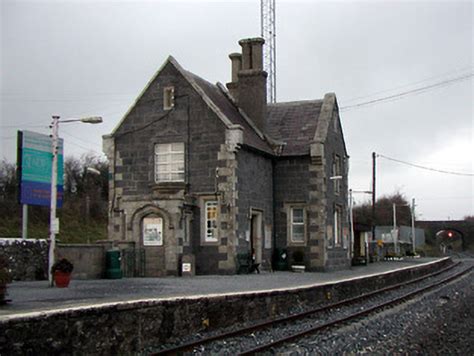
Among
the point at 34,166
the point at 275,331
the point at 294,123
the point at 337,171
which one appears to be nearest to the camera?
the point at 275,331

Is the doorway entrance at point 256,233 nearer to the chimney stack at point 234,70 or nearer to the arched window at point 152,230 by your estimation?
the arched window at point 152,230

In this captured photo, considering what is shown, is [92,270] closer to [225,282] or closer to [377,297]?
[225,282]

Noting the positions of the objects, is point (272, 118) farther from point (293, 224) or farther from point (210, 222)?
point (210, 222)

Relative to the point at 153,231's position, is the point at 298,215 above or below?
above

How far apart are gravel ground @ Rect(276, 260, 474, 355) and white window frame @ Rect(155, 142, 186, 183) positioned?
11.9 metres

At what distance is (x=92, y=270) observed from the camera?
24.0 metres

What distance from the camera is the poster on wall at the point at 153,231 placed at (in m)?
26.5

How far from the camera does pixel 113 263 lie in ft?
79.8

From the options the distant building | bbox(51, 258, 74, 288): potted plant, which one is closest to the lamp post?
bbox(51, 258, 74, 288): potted plant

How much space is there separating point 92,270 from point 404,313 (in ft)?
37.5

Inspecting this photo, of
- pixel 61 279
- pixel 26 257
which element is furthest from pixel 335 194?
pixel 61 279

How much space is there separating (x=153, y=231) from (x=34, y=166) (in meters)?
5.42

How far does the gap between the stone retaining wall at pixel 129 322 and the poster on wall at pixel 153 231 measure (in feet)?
30.9

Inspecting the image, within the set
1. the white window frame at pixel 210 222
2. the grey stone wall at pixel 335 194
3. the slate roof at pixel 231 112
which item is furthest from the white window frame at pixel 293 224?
the white window frame at pixel 210 222
